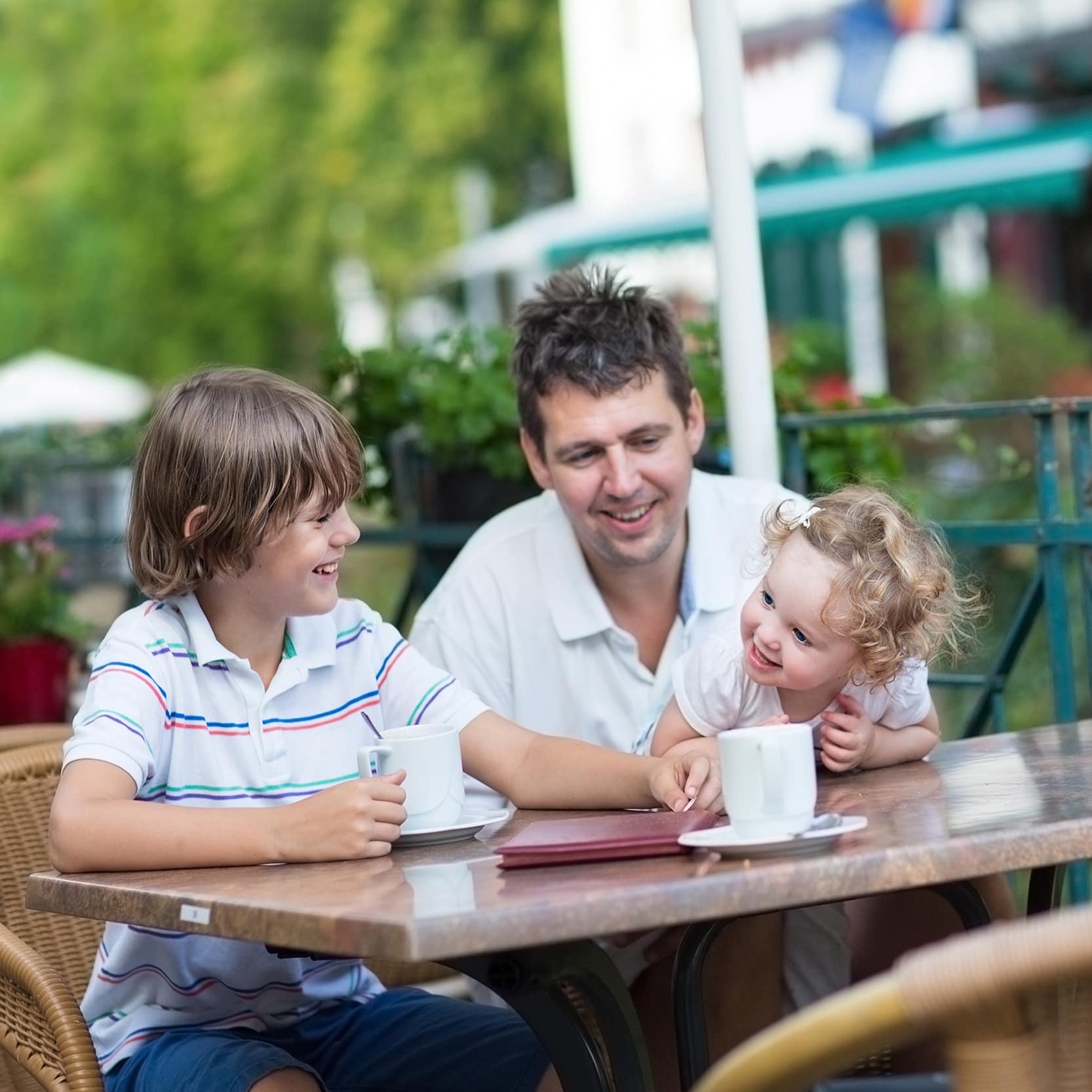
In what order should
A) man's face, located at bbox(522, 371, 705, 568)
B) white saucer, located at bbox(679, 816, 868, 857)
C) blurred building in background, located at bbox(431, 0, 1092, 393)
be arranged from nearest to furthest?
white saucer, located at bbox(679, 816, 868, 857) → man's face, located at bbox(522, 371, 705, 568) → blurred building in background, located at bbox(431, 0, 1092, 393)

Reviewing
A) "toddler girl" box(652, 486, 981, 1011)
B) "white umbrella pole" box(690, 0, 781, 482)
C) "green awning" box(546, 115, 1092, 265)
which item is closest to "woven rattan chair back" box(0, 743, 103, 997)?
"toddler girl" box(652, 486, 981, 1011)

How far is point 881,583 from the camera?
7.42ft

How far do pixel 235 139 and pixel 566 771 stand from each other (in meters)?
22.6

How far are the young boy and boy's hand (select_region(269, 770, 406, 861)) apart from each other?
18 cm

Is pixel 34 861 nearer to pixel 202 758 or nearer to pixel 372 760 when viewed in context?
pixel 202 758

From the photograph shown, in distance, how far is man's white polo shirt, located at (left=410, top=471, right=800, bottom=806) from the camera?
3027 mm

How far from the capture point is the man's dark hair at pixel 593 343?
3016 mm

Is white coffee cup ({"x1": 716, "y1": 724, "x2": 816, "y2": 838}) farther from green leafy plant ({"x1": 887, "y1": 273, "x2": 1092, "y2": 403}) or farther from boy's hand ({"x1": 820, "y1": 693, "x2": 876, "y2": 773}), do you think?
green leafy plant ({"x1": 887, "y1": 273, "x2": 1092, "y2": 403})

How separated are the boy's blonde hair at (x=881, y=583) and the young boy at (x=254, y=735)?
278mm

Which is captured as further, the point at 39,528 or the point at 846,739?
the point at 39,528

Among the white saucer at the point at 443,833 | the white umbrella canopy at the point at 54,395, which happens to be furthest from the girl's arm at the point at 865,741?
the white umbrella canopy at the point at 54,395

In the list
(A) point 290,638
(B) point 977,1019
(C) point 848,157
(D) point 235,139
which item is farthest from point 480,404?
(D) point 235,139

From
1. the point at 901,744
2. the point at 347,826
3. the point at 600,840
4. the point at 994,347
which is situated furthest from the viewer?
the point at 994,347

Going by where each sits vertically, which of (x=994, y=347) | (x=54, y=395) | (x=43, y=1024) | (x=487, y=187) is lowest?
(x=43, y=1024)
